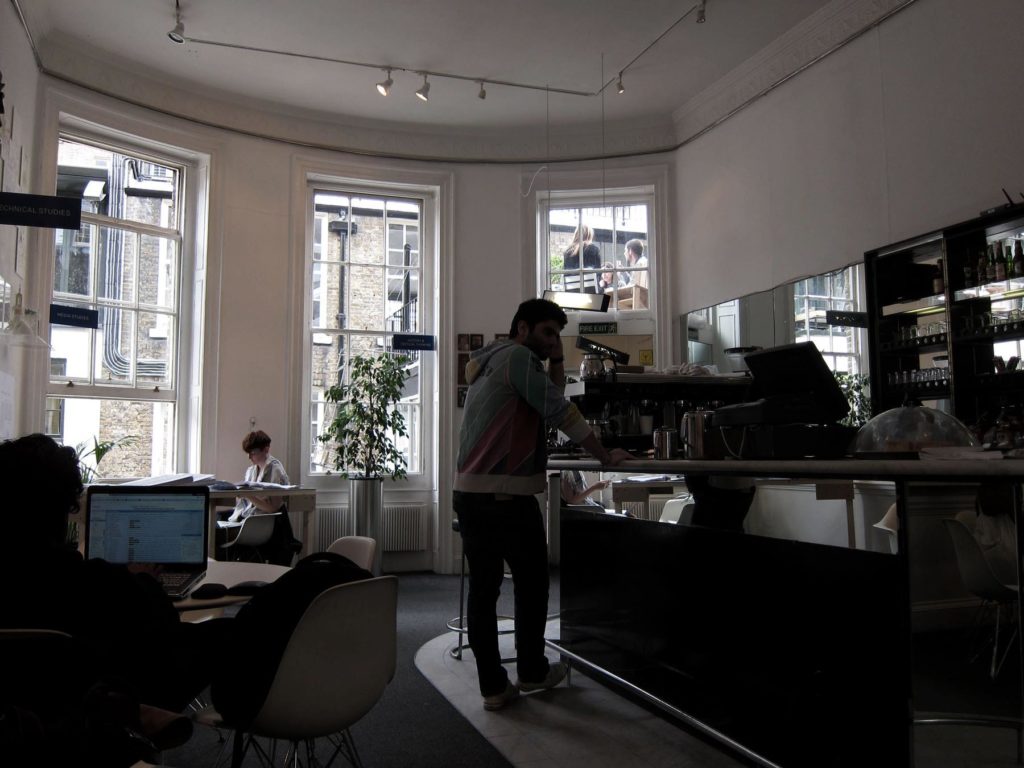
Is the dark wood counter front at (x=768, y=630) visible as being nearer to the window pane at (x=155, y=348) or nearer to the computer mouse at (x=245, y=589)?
the computer mouse at (x=245, y=589)

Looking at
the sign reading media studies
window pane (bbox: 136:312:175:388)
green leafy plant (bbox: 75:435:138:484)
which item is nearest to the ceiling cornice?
window pane (bbox: 136:312:175:388)

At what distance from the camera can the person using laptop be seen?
166 centimetres

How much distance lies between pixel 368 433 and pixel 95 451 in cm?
212

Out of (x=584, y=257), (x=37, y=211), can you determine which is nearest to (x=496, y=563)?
(x=37, y=211)

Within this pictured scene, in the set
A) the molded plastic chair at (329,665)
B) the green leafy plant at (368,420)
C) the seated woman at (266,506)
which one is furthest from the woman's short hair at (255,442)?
the molded plastic chair at (329,665)

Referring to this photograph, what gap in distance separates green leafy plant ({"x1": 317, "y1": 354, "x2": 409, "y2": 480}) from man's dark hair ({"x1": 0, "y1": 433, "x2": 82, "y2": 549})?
5.11 metres

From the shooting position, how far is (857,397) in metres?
5.17

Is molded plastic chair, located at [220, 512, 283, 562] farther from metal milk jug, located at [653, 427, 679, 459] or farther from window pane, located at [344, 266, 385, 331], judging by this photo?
metal milk jug, located at [653, 427, 679, 459]

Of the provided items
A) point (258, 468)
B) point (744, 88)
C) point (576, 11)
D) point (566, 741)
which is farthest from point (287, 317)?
point (566, 741)

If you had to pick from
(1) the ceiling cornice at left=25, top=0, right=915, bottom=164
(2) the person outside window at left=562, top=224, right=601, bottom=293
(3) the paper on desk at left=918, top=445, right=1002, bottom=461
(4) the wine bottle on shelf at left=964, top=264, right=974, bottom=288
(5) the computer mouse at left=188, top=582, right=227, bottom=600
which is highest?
(1) the ceiling cornice at left=25, top=0, right=915, bottom=164

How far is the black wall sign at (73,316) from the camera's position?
5.79 metres

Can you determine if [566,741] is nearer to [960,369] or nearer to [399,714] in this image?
[399,714]

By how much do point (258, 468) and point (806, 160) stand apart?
481cm

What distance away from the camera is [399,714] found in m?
3.28
